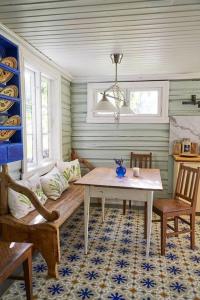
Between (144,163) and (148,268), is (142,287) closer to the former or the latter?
(148,268)

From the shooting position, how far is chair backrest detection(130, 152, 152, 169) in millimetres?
4385

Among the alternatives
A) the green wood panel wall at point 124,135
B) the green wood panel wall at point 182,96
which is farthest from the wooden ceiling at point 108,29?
the green wood panel wall at point 124,135

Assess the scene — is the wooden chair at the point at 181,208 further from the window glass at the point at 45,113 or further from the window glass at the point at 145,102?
the window glass at the point at 45,113

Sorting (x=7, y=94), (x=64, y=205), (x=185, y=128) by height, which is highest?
(x=7, y=94)

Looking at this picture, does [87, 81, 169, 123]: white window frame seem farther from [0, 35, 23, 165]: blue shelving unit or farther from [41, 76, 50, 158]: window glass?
[0, 35, 23, 165]: blue shelving unit

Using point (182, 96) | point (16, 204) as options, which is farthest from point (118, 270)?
point (182, 96)

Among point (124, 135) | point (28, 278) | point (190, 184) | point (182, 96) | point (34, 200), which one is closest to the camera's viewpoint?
point (28, 278)

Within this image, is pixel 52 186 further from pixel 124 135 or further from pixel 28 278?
pixel 124 135

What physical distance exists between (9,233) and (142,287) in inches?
53.4

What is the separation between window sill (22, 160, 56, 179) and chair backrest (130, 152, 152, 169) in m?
1.43

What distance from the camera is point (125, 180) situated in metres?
2.94

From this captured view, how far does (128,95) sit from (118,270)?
304cm

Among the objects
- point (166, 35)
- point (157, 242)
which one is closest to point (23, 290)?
point (157, 242)

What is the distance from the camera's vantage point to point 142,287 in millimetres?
2236
